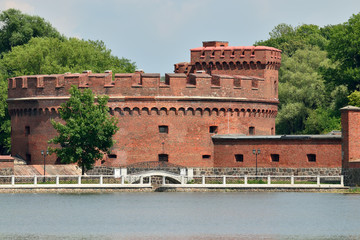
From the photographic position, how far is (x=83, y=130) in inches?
2714

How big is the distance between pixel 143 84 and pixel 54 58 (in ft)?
54.3

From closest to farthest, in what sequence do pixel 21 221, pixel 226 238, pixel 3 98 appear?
pixel 226 238
pixel 21 221
pixel 3 98

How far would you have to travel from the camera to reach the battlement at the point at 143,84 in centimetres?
7388

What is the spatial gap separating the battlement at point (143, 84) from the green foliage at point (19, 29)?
91.7 feet

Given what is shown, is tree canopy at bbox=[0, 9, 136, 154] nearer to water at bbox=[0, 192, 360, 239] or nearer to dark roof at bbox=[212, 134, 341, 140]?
dark roof at bbox=[212, 134, 341, 140]

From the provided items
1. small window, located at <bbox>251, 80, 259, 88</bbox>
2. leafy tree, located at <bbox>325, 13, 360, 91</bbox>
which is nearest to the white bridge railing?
small window, located at <bbox>251, 80, 259, 88</bbox>

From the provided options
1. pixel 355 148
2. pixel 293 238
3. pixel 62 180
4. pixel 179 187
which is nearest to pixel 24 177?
pixel 62 180

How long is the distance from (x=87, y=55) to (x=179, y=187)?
26061mm

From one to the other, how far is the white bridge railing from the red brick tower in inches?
89.2

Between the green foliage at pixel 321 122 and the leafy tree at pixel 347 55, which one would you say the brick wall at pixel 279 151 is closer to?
the leafy tree at pixel 347 55

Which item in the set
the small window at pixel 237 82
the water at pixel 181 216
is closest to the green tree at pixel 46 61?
the small window at pixel 237 82

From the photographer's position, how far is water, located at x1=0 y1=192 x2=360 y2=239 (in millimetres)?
49969

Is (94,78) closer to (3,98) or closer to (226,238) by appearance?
(3,98)

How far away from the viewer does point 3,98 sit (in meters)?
85.6
